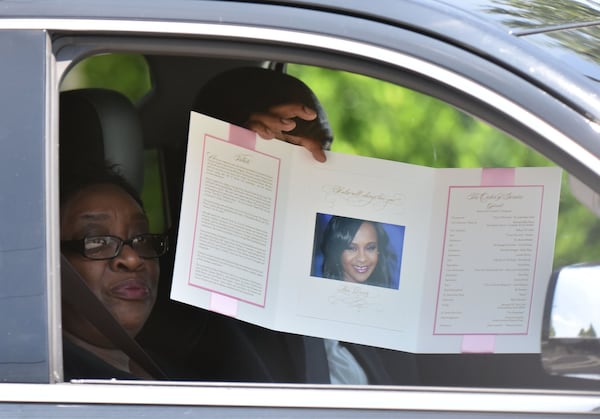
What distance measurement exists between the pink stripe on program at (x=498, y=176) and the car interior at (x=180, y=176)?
52 millimetres

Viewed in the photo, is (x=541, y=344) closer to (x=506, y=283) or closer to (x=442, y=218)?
(x=506, y=283)

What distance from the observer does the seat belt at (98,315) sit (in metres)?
1.95

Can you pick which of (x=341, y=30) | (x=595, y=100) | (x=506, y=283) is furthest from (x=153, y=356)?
(x=595, y=100)

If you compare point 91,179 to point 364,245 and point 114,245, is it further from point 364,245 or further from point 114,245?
point 364,245

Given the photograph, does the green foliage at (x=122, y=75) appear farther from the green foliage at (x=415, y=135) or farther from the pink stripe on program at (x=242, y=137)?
the pink stripe on program at (x=242, y=137)

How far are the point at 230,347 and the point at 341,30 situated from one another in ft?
3.27

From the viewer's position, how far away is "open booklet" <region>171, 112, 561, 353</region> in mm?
1936

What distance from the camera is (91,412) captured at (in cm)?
168

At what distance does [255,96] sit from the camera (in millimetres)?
2529

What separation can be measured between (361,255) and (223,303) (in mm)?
286

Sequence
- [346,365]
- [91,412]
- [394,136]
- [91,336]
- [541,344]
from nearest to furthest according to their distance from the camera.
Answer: [91,412] → [541,344] → [91,336] → [346,365] → [394,136]

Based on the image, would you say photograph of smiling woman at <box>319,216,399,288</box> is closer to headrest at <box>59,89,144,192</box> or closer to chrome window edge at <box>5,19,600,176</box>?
chrome window edge at <box>5,19,600,176</box>
